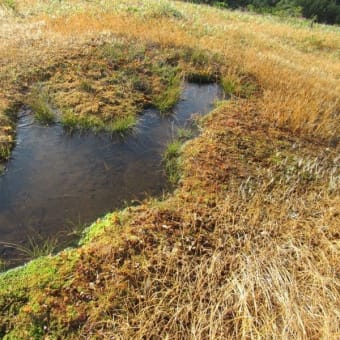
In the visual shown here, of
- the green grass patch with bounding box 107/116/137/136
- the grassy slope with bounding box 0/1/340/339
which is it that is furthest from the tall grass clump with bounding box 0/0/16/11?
the green grass patch with bounding box 107/116/137/136

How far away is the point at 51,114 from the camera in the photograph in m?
5.19

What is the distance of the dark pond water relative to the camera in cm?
349

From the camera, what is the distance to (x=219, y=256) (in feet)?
10.1

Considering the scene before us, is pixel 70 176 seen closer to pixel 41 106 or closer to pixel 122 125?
pixel 122 125

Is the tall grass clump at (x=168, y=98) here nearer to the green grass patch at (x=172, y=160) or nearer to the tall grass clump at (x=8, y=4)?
the green grass patch at (x=172, y=160)

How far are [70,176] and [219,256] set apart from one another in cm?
227

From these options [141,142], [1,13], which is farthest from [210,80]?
[1,13]

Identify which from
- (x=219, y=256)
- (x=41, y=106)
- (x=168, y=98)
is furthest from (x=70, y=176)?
(x=168, y=98)

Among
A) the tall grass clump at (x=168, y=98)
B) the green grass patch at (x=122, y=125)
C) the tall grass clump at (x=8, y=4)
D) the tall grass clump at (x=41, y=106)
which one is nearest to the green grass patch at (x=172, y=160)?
the green grass patch at (x=122, y=125)

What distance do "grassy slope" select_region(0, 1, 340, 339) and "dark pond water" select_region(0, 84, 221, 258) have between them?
39 centimetres

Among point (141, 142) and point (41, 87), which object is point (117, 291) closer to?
point (141, 142)

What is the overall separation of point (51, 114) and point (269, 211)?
12.7 ft

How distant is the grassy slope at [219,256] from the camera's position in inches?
97.8

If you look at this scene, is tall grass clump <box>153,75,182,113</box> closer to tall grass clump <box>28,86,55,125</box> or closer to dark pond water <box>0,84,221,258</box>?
dark pond water <box>0,84,221,258</box>
